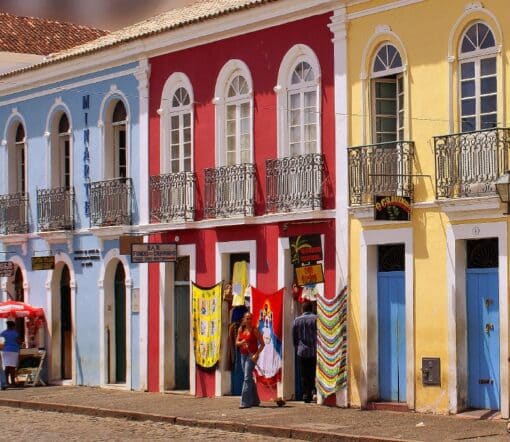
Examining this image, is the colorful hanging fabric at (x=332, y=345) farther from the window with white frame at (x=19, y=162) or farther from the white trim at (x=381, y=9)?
the window with white frame at (x=19, y=162)

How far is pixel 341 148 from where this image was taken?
2538 cm

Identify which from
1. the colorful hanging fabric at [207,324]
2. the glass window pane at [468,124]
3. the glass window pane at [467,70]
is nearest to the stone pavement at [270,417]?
the colorful hanging fabric at [207,324]

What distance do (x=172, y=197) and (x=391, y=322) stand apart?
654 cm

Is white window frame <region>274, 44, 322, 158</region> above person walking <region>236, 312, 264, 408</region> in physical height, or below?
above

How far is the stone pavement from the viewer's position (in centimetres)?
2112

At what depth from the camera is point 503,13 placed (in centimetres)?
2234

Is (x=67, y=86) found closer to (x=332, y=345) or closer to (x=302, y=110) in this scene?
(x=302, y=110)

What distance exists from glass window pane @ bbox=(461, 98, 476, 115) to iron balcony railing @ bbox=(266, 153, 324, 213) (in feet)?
10.7

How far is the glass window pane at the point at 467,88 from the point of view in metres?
23.0

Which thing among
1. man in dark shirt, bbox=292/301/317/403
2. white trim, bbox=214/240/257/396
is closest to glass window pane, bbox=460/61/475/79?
man in dark shirt, bbox=292/301/317/403

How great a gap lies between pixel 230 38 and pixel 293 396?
20.7 ft

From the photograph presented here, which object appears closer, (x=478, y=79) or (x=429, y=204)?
(x=478, y=79)

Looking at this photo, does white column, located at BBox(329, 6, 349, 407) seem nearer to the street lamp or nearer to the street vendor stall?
the street lamp

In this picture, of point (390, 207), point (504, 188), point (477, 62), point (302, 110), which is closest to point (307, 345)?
point (390, 207)
